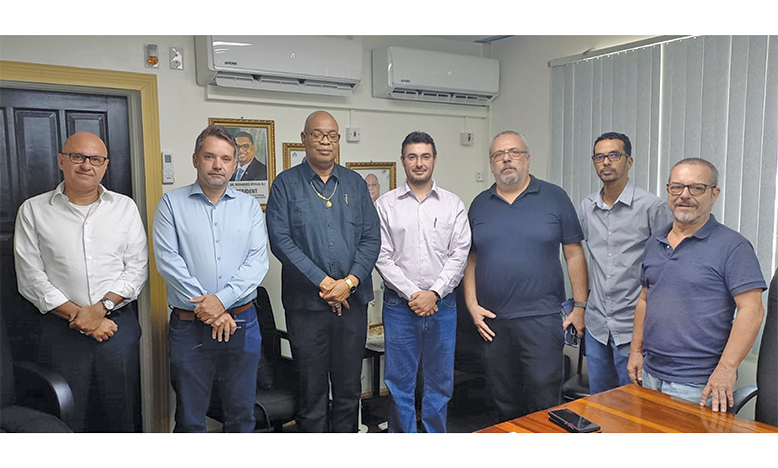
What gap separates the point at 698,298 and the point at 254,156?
1.86m

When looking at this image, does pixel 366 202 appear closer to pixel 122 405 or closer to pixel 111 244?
pixel 111 244

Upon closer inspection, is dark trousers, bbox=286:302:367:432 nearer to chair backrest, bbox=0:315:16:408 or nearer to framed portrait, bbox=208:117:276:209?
framed portrait, bbox=208:117:276:209

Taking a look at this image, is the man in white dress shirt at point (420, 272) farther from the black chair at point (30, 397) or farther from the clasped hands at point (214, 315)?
the black chair at point (30, 397)

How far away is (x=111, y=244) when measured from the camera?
6.86 feet

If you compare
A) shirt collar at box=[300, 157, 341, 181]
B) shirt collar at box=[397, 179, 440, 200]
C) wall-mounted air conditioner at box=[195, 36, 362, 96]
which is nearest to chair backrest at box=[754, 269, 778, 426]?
shirt collar at box=[397, 179, 440, 200]

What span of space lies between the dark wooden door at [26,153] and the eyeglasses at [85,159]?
18 cm

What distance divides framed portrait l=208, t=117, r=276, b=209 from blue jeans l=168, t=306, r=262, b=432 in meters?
0.66

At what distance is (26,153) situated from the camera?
224 cm

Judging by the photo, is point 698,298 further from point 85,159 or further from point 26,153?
point 26,153

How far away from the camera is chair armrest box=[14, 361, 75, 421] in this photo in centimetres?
188

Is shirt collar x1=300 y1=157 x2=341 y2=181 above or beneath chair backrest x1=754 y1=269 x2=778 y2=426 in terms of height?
above

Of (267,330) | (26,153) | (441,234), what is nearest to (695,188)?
(441,234)

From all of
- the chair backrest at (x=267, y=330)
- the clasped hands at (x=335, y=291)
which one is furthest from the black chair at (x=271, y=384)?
the clasped hands at (x=335, y=291)
